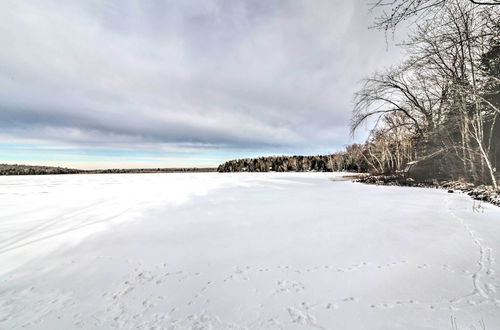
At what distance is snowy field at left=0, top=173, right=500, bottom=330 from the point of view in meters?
2.07

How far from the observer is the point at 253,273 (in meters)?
2.89

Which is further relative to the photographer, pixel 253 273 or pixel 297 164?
pixel 297 164

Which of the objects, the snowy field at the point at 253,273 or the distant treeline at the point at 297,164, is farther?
the distant treeline at the point at 297,164

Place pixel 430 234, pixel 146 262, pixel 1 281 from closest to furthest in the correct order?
pixel 1 281 → pixel 146 262 → pixel 430 234

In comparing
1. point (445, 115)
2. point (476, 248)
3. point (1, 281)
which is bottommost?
point (1, 281)

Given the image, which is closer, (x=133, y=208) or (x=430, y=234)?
(x=430, y=234)

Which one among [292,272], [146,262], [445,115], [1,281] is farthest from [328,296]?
[445,115]

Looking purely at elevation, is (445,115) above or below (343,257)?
above

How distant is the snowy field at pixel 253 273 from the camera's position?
2074 mm

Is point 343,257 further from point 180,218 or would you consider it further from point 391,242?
point 180,218

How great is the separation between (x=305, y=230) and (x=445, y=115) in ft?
40.8

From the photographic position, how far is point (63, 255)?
3.57 meters

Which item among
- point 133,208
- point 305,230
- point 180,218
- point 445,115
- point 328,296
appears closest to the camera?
point 328,296

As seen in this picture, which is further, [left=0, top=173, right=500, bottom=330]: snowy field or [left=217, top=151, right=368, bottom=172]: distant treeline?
[left=217, top=151, right=368, bottom=172]: distant treeline
